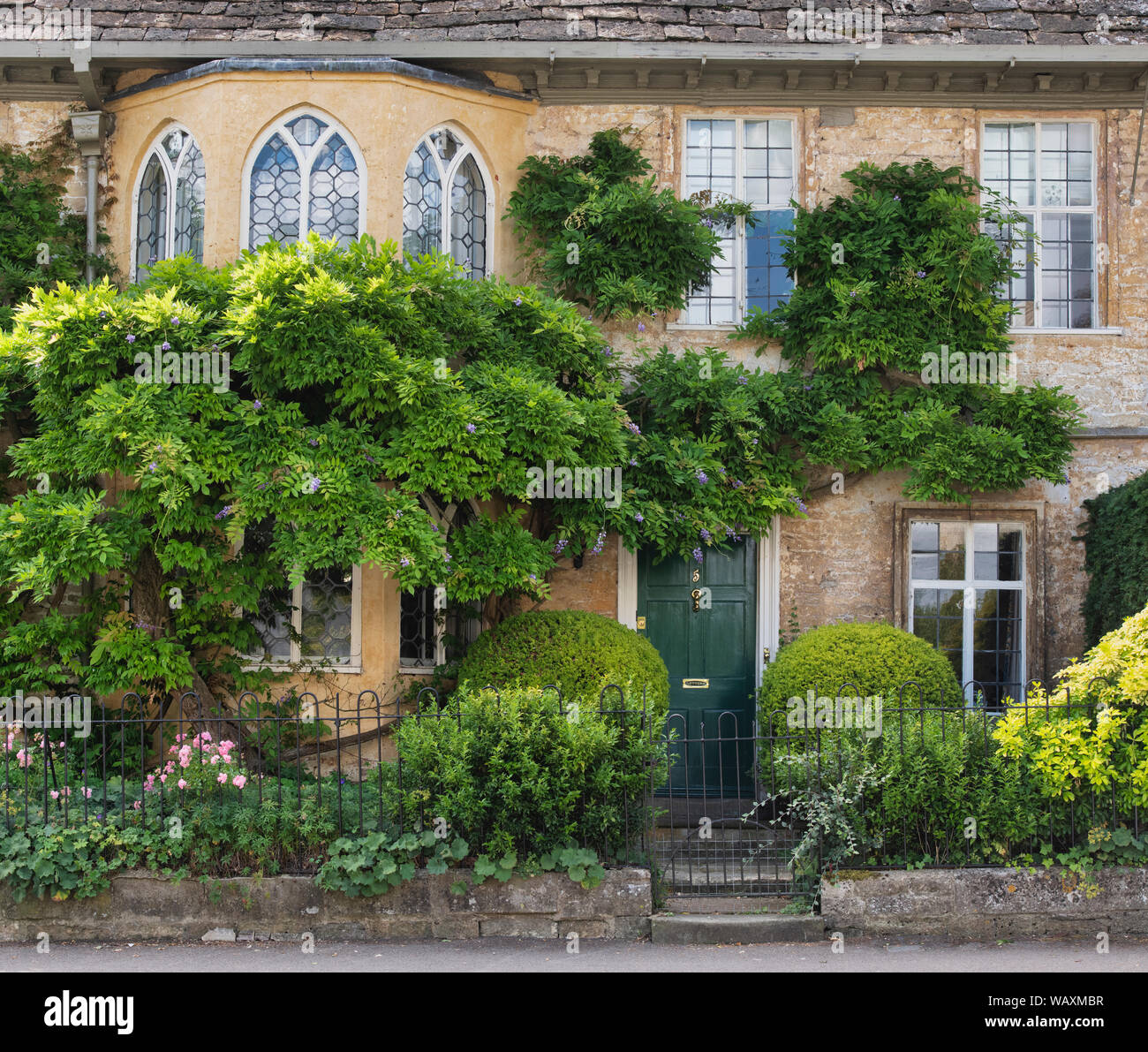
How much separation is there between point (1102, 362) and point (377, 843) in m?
8.05

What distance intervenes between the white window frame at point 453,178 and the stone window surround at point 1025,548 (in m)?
4.46

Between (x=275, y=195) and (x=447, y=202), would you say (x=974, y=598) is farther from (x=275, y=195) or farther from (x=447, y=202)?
(x=275, y=195)

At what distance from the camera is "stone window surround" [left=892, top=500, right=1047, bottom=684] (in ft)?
34.9

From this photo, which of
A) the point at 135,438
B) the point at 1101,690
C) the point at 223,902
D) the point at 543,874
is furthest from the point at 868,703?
the point at 135,438

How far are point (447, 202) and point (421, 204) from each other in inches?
10.0

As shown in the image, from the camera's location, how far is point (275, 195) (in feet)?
33.3

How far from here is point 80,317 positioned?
27.4 ft

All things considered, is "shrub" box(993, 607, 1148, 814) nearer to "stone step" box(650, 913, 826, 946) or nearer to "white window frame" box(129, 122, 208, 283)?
"stone step" box(650, 913, 826, 946)

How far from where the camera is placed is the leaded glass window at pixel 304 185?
33.2 feet

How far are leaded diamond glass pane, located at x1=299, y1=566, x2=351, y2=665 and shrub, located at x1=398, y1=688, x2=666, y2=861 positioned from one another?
305cm

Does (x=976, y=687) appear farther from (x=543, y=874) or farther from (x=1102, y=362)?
(x=543, y=874)

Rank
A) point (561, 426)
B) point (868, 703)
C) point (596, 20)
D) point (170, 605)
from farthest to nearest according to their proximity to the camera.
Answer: point (596, 20), point (170, 605), point (561, 426), point (868, 703)

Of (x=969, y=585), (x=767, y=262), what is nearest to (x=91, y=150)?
(x=767, y=262)

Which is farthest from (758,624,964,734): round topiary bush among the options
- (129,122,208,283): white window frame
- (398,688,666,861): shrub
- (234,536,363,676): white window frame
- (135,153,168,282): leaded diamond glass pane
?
(135,153,168,282): leaded diamond glass pane
